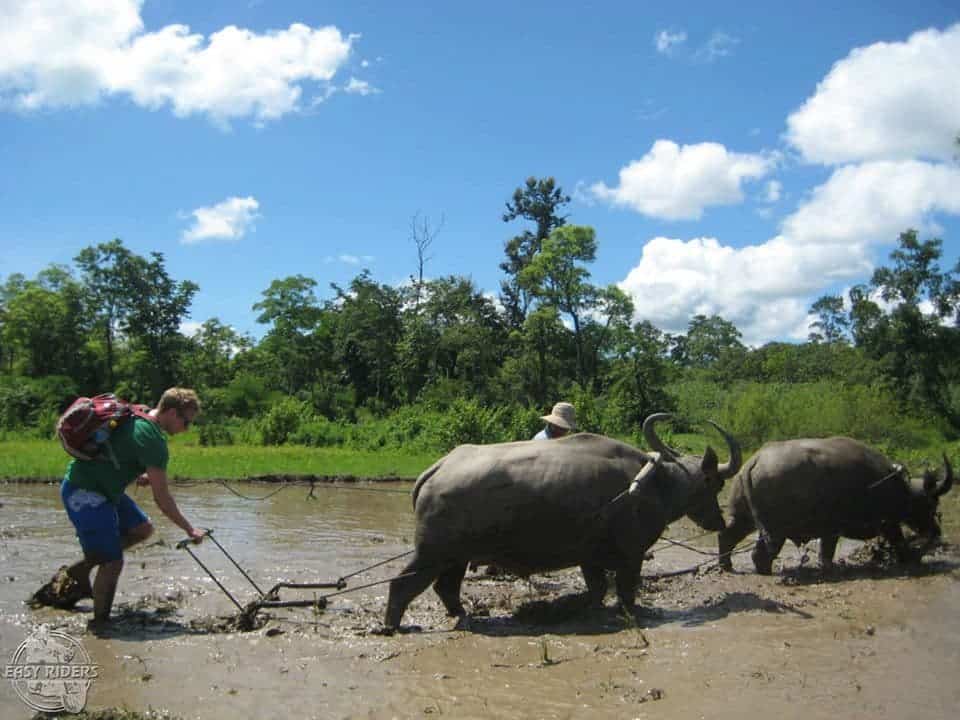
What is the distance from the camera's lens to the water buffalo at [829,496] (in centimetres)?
945

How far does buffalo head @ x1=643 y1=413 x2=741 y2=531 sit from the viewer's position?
8.07 meters

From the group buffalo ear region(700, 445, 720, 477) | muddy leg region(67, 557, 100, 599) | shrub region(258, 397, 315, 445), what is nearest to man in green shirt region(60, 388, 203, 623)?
muddy leg region(67, 557, 100, 599)

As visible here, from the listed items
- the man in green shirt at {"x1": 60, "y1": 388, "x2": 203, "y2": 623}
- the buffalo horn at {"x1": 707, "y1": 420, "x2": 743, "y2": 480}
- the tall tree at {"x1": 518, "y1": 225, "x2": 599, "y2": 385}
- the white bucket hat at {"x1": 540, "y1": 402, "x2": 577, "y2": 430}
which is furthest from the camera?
the tall tree at {"x1": 518, "y1": 225, "x2": 599, "y2": 385}

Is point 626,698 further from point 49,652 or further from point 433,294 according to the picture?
point 433,294

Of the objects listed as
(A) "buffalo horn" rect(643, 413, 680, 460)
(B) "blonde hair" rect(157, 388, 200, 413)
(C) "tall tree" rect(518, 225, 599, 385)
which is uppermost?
(C) "tall tree" rect(518, 225, 599, 385)

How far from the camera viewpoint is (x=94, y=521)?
21.7ft

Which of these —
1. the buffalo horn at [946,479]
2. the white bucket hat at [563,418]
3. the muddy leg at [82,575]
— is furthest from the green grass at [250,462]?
the buffalo horn at [946,479]

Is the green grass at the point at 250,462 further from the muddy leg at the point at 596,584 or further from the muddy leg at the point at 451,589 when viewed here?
the muddy leg at the point at 596,584

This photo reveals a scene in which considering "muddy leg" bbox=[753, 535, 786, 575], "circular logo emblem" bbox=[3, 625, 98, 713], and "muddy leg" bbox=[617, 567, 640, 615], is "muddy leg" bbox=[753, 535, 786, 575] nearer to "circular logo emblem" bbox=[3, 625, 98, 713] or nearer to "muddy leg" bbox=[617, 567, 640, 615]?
"muddy leg" bbox=[617, 567, 640, 615]

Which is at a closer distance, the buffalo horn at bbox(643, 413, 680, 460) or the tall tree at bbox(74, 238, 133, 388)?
the buffalo horn at bbox(643, 413, 680, 460)

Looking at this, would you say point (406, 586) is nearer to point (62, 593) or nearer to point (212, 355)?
point (62, 593)

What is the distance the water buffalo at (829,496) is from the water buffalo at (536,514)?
2461mm

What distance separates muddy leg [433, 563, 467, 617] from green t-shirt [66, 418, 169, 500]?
270 cm

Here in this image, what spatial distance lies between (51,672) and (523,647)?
11.2 feet
